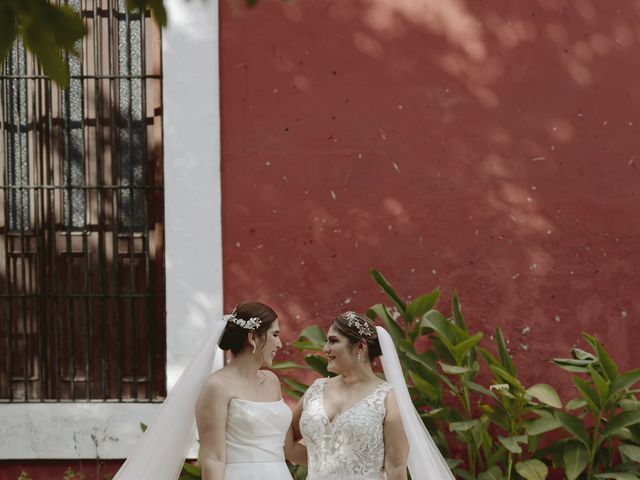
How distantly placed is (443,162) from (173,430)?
91.5 inches

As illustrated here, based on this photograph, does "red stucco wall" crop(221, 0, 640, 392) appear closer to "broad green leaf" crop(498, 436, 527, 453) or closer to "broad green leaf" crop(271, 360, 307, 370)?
"broad green leaf" crop(271, 360, 307, 370)

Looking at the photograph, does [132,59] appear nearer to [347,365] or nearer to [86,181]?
[86,181]

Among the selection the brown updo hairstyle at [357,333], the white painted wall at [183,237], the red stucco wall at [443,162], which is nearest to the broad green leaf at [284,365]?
the red stucco wall at [443,162]

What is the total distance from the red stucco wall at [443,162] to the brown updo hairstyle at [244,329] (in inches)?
63.7

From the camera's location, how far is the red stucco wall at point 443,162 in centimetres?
604

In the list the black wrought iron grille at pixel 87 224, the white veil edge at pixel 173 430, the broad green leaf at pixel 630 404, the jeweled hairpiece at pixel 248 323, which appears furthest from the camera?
the black wrought iron grille at pixel 87 224

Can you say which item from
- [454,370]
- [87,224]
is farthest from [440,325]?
[87,224]

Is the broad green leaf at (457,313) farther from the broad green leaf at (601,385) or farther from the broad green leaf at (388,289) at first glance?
the broad green leaf at (601,385)

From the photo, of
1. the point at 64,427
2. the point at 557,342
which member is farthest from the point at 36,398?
the point at 557,342

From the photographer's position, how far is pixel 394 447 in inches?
173

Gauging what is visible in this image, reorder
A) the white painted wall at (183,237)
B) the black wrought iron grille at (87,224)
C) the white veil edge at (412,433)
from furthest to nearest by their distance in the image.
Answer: the black wrought iron grille at (87,224) < the white painted wall at (183,237) < the white veil edge at (412,433)

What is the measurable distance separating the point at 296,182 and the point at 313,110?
0.39 metres

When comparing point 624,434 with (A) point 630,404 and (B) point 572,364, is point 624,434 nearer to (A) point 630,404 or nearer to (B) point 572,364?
(A) point 630,404

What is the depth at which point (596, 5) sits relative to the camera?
607 cm
